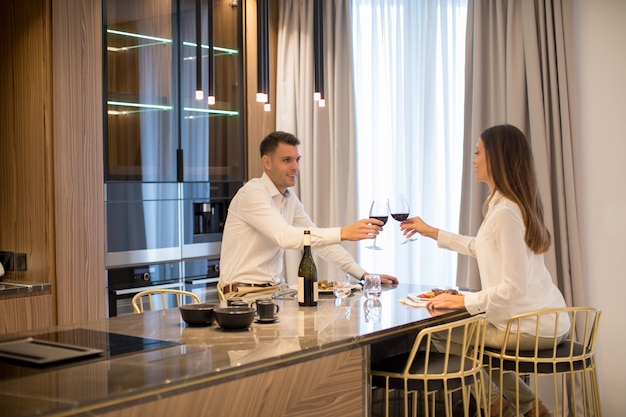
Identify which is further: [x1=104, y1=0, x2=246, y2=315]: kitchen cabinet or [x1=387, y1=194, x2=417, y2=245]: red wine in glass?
[x1=104, y1=0, x2=246, y2=315]: kitchen cabinet

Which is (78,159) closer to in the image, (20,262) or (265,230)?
(20,262)

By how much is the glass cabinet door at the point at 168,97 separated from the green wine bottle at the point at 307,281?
1.62 m

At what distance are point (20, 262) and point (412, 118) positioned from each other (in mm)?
2665

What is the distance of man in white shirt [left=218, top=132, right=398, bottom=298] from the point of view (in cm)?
400

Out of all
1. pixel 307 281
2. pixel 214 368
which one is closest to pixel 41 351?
pixel 214 368

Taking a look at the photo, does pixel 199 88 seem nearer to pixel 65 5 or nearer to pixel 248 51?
pixel 65 5

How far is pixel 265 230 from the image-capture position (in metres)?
3.96

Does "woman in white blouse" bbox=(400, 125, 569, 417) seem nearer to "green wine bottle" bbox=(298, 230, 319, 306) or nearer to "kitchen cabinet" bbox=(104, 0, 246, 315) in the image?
"green wine bottle" bbox=(298, 230, 319, 306)

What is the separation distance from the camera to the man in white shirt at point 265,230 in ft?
13.1

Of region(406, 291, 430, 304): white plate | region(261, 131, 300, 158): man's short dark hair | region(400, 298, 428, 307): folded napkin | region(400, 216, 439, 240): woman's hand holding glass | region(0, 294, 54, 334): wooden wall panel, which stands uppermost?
region(261, 131, 300, 158): man's short dark hair

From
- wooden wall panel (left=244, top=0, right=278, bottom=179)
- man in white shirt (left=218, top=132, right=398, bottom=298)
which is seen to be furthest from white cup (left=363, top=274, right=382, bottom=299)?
wooden wall panel (left=244, top=0, right=278, bottom=179)

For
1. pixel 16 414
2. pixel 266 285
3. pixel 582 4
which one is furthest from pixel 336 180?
pixel 16 414

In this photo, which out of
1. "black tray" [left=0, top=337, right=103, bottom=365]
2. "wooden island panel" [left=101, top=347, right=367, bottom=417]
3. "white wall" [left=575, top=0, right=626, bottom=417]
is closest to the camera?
"wooden island panel" [left=101, top=347, right=367, bottom=417]

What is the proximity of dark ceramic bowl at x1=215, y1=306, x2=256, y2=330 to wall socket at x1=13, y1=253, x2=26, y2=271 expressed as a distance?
6.29 feet
